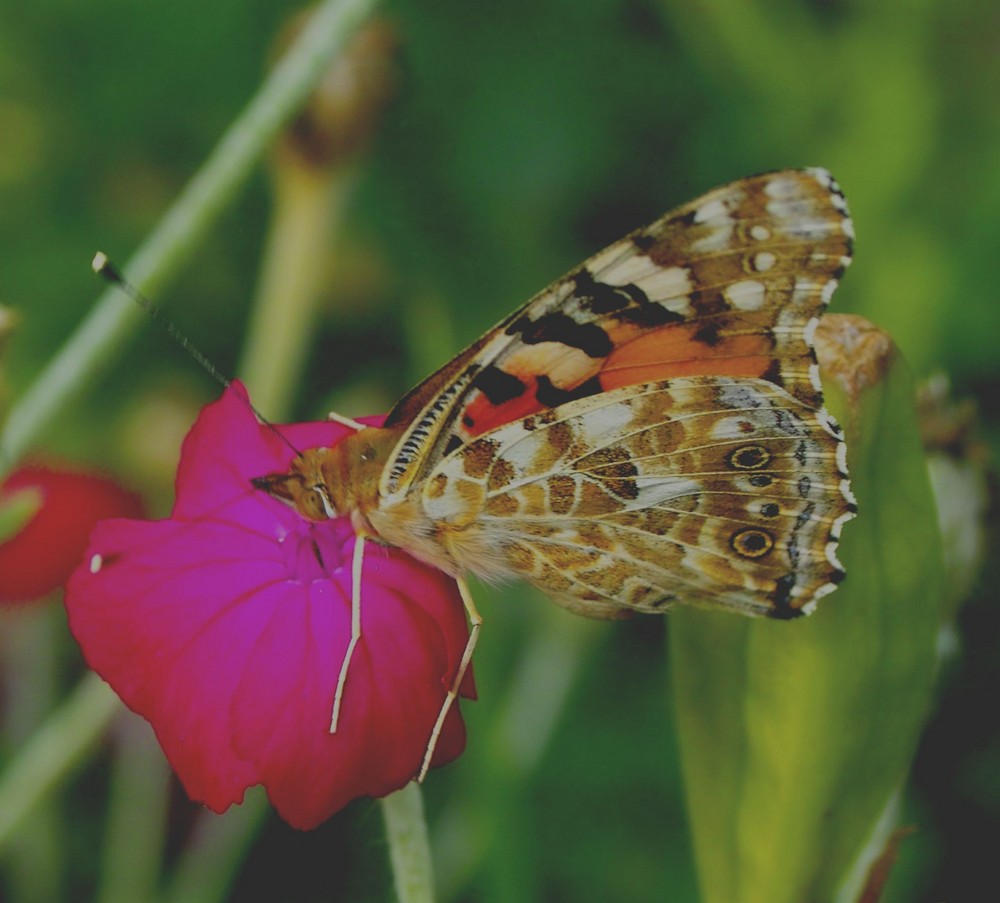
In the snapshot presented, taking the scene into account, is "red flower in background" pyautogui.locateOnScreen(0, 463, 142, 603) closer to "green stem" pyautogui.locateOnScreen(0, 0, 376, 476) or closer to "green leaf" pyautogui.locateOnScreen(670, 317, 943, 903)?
"green stem" pyautogui.locateOnScreen(0, 0, 376, 476)

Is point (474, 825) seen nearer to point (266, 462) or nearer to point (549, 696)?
point (549, 696)

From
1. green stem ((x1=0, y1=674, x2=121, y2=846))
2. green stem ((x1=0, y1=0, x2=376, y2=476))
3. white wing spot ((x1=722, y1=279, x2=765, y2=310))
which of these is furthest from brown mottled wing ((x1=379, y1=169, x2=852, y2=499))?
green stem ((x1=0, y1=674, x2=121, y2=846))

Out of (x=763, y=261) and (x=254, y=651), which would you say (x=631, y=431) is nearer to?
(x=763, y=261)

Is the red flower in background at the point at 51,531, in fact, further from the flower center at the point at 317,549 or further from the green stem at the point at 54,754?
the flower center at the point at 317,549

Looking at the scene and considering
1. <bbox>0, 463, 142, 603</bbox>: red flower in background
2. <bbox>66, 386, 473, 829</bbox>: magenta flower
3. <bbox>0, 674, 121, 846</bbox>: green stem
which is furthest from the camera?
<bbox>0, 463, 142, 603</bbox>: red flower in background

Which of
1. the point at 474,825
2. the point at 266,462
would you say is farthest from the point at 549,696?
the point at 266,462

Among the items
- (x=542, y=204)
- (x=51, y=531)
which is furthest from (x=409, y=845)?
(x=542, y=204)
